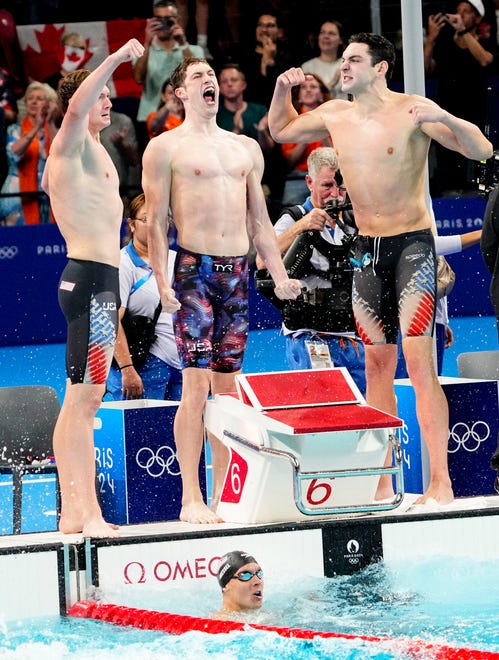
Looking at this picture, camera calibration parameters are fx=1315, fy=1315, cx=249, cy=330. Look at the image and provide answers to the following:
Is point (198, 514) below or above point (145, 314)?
below

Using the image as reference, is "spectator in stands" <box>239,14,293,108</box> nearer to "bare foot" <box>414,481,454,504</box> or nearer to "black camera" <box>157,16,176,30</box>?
"black camera" <box>157,16,176,30</box>

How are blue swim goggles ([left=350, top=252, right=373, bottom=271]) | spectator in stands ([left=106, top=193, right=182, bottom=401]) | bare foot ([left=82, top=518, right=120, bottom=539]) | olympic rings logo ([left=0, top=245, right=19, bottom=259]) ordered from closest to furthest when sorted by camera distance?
bare foot ([left=82, top=518, right=120, bottom=539]) < blue swim goggles ([left=350, top=252, right=373, bottom=271]) < spectator in stands ([left=106, top=193, right=182, bottom=401]) < olympic rings logo ([left=0, top=245, right=19, bottom=259])

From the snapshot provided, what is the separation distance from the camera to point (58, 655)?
4664 millimetres

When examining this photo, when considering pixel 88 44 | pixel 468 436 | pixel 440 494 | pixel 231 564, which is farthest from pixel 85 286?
pixel 88 44

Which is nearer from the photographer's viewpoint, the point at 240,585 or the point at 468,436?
the point at 240,585

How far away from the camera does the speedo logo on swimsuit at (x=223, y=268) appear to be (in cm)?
581

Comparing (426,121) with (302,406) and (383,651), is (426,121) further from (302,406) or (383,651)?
(383,651)

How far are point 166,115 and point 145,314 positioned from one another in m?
5.73

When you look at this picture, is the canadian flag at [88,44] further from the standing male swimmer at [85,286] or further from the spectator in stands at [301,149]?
the standing male swimmer at [85,286]

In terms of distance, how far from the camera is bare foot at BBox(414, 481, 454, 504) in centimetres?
588

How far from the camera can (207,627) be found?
16.0ft

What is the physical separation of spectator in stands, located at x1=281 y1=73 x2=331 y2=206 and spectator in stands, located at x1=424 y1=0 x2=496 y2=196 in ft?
4.08

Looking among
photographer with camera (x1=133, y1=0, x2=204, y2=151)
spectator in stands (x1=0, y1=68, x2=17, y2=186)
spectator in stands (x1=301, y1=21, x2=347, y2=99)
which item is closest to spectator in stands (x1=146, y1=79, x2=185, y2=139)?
photographer with camera (x1=133, y1=0, x2=204, y2=151)

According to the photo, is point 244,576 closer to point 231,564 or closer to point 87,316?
point 231,564
